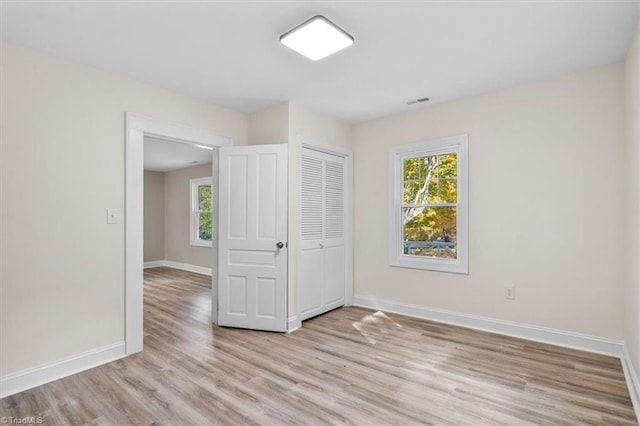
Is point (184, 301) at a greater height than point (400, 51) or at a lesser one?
lesser

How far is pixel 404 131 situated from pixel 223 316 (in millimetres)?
3152

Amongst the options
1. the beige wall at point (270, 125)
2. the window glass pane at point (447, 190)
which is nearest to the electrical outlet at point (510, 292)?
the window glass pane at point (447, 190)

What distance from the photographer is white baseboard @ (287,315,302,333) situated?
3.61 meters

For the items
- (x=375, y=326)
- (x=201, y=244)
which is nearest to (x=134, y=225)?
(x=375, y=326)

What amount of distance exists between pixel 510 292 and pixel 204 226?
21.2 feet

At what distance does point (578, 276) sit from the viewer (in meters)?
3.04

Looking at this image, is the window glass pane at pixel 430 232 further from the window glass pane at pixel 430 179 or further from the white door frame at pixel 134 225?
the white door frame at pixel 134 225

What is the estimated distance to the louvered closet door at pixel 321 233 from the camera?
3.96 m

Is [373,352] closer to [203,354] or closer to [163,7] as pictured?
[203,354]

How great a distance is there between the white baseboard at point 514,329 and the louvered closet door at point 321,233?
2.28ft

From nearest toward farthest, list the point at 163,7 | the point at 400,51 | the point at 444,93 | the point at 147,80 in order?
the point at 163,7, the point at 400,51, the point at 147,80, the point at 444,93

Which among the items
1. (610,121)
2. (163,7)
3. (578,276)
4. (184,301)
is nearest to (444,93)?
(610,121)

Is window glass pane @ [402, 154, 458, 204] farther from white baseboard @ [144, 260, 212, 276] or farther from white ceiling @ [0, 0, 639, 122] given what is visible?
white baseboard @ [144, 260, 212, 276]

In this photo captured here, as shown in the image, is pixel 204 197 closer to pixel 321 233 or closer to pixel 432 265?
pixel 321 233
